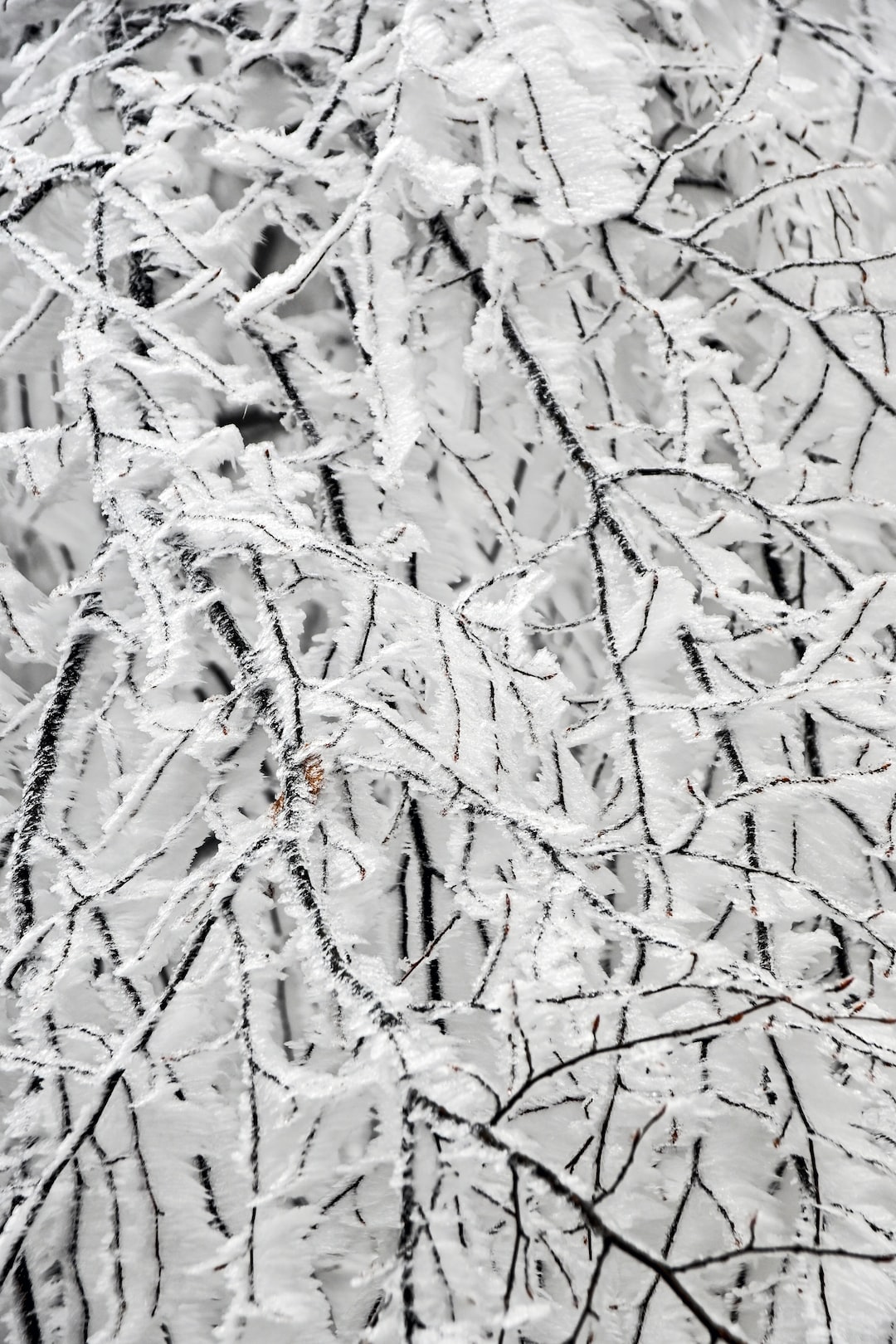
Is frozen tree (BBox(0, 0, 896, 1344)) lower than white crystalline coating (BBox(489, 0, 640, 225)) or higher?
lower

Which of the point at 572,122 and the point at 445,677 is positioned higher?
the point at 572,122

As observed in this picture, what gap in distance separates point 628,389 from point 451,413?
0.81 ft

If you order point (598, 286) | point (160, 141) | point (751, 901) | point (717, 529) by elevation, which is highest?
point (598, 286)

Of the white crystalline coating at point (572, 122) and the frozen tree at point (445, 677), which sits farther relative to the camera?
the white crystalline coating at point (572, 122)

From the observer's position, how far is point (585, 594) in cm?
115

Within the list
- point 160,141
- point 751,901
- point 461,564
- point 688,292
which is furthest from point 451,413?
point 751,901

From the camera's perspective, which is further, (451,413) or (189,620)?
(451,413)

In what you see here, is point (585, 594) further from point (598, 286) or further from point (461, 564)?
point (598, 286)

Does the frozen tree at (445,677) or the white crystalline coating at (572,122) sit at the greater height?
the white crystalline coating at (572,122)

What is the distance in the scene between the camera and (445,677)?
0.75m

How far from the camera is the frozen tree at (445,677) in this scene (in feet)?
2.25

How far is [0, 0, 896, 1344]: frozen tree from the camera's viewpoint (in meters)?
0.69

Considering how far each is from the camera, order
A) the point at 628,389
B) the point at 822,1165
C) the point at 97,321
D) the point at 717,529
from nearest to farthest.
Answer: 1. the point at 822,1165
2. the point at 717,529
3. the point at 97,321
4. the point at 628,389

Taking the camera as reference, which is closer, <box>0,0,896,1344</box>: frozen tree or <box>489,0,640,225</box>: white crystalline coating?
<box>0,0,896,1344</box>: frozen tree
